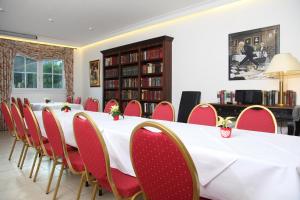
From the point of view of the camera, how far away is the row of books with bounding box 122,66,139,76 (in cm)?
578

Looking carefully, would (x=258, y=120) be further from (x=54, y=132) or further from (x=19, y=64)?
(x=19, y=64)

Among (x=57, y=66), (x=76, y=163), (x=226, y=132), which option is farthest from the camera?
(x=57, y=66)

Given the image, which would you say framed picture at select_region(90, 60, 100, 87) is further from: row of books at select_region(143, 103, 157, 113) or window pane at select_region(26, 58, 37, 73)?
row of books at select_region(143, 103, 157, 113)

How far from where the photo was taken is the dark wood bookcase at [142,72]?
5145mm

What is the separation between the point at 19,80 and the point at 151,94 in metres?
4.38

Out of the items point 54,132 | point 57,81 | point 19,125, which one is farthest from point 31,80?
point 54,132

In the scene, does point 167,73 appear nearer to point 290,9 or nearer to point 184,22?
point 184,22

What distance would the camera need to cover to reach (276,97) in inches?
134

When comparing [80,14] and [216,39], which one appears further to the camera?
[80,14]

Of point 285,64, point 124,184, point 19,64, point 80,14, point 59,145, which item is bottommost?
point 124,184

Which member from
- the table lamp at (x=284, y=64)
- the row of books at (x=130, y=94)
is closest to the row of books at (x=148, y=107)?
the row of books at (x=130, y=94)

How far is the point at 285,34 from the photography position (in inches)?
138

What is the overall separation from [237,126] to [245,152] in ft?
3.81

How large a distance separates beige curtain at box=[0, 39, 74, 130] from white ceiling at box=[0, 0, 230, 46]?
576mm
